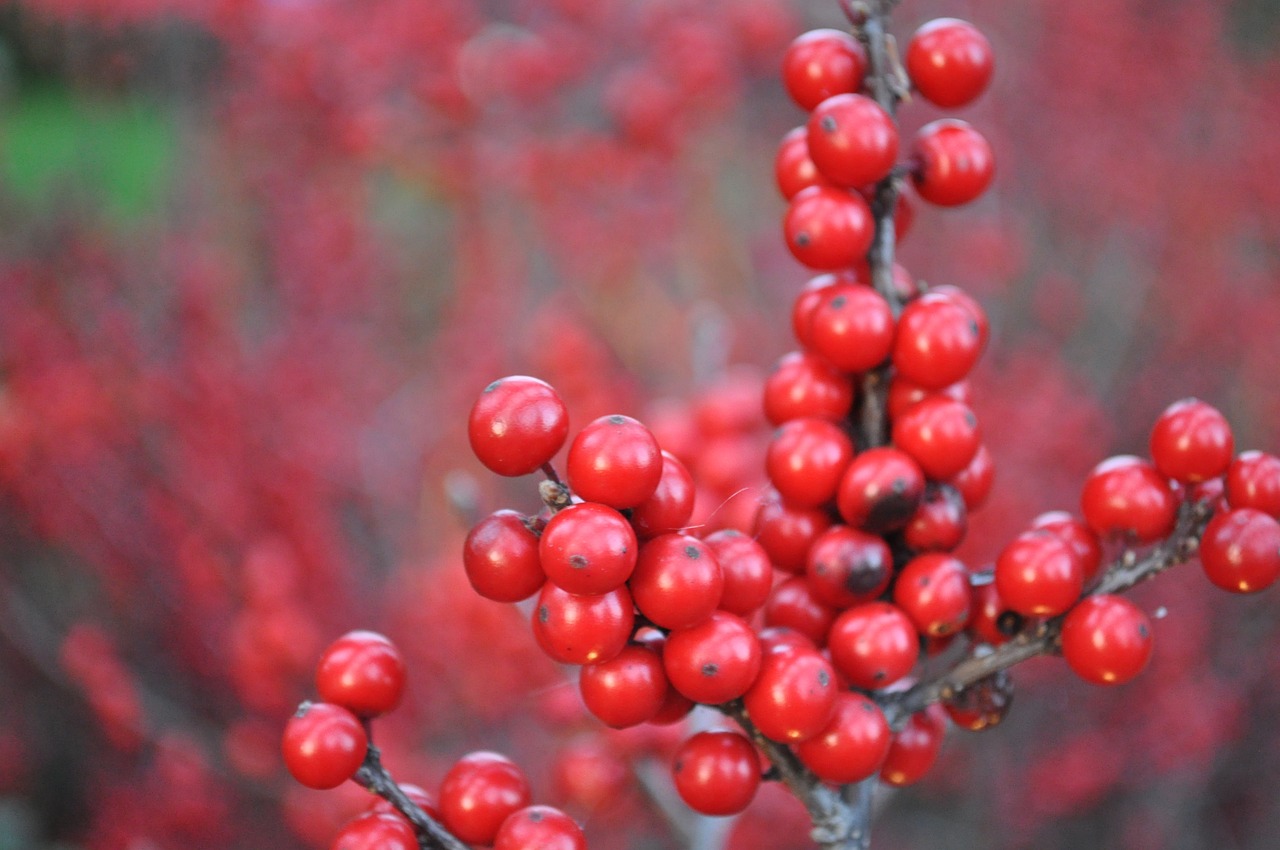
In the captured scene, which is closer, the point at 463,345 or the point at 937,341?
the point at 937,341

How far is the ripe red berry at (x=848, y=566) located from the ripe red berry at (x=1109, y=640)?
0.13 meters

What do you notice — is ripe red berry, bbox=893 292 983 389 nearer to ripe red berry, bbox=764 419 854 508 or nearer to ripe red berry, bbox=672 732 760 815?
ripe red berry, bbox=764 419 854 508

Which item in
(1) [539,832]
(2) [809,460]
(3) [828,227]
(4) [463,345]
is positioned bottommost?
(1) [539,832]

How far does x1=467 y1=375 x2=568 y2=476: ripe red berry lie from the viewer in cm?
59

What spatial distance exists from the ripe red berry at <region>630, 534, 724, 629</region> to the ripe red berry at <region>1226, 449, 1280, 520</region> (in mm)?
369

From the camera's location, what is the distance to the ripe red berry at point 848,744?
0.66 meters

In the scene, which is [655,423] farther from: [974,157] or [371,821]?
[371,821]

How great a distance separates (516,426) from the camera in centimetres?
59

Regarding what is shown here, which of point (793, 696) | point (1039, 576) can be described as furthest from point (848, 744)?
point (1039, 576)

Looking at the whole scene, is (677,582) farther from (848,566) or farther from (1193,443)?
(1193,443)

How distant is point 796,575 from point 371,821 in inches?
14.1

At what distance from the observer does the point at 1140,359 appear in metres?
3.15

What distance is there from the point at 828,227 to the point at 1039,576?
0.28m

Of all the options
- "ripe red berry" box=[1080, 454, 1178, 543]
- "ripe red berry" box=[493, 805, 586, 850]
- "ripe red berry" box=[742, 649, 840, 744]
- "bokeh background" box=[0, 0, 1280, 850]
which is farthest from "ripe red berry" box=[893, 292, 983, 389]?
"bokeh background" box=[0, 0, 1280, 850]
